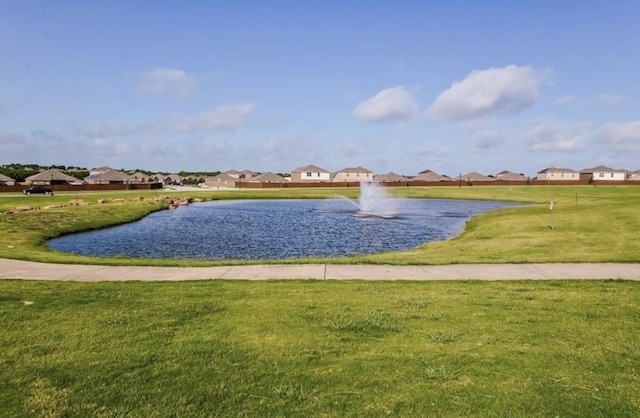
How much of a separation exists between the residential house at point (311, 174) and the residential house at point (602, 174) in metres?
85.9

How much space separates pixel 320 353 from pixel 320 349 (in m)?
0.16

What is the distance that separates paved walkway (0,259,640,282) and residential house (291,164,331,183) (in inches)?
5303

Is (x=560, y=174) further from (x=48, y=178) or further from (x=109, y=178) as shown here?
(x=48, y=178)

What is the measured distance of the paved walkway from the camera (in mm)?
14094

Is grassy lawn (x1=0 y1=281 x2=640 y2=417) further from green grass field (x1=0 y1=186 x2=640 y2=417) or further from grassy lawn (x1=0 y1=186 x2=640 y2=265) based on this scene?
grassy lawn (x1=0 y1=186 x2=640 y2=265)

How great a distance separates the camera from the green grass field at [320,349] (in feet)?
19.5

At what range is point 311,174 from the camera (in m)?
152

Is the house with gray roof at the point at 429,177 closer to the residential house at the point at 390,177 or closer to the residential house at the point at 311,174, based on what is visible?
the residential house at the point at 390,177

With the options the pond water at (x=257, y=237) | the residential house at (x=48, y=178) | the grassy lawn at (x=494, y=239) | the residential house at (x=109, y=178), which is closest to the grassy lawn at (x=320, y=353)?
the grassy lawn at (x=494, y=239)

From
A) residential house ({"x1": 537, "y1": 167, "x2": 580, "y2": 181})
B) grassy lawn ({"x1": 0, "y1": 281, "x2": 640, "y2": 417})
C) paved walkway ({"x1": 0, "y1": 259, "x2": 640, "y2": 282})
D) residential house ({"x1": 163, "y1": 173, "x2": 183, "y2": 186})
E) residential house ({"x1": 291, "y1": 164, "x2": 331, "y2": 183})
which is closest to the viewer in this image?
grassy lawn ({"x1": 0, "y1": 281, "x2": 640, "y2": 417})

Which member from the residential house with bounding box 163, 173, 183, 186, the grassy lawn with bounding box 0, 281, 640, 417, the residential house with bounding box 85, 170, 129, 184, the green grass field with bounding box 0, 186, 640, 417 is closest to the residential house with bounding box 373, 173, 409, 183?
the residential house with bounding box 85, 170, 129, 184

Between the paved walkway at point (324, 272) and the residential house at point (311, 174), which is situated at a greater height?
the residential house at point (311, 174)

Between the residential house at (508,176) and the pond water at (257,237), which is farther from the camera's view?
the residential house at (508,176)

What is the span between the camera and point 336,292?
11.9m
